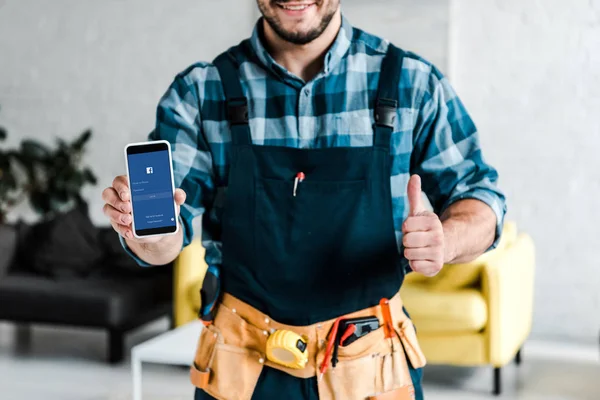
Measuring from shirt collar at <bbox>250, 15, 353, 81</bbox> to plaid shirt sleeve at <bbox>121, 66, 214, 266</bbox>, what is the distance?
10 cm

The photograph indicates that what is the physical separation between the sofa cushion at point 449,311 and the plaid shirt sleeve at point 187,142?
7.85ft

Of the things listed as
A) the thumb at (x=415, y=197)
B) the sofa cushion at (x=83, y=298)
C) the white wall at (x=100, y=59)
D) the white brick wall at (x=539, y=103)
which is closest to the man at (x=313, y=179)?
the thumb at (x=415, y=197)

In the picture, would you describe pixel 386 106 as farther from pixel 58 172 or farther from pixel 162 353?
pixel 58 172

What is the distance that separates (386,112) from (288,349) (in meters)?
0.39

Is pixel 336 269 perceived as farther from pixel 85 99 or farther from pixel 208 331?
pixel 85 99

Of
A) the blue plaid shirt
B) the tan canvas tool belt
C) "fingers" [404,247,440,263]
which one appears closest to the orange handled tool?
the tan canvas tool belt

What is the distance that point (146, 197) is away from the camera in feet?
4.07

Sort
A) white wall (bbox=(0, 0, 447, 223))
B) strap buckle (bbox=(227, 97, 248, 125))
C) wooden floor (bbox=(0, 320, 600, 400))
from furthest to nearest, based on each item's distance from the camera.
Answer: white wall (bbox=(0, 0, 447, 223)), wooden floor (bbox=(0, 320, 600, 400)), strap buckle (bbox=(227, 97, 248, 125))

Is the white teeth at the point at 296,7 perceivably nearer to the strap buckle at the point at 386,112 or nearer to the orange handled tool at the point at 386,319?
the strap buckle at the point at 386,112

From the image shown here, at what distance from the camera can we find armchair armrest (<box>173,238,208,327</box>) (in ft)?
13.2

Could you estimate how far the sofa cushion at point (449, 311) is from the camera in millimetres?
3578

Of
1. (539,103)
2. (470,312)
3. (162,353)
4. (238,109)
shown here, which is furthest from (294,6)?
(539,103)

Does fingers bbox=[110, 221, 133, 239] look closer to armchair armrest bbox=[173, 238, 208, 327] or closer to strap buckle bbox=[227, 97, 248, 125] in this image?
strap buckle bbox=[227, 97, 248, 125]

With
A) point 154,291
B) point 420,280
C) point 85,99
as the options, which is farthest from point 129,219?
point 85,99
